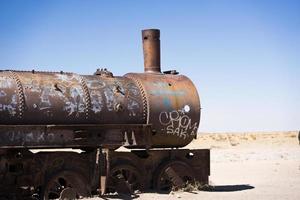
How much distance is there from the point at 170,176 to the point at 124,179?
156 centimetres

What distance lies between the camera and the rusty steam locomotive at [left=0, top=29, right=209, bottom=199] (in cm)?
1198

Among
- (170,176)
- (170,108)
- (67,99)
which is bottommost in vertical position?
(170,176)

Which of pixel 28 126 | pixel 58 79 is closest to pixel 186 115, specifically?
pixel 58 79

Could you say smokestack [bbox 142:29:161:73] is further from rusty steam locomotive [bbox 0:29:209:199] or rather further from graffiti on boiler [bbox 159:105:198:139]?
graffiti on boiler [bbox 159:105:198:139]

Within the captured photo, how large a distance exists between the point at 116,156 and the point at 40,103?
2.57 metres

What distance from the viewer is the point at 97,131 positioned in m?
13.1

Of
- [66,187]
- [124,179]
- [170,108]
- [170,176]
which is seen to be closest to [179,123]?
[170,108]

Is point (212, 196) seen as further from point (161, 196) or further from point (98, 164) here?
point (98, 164)

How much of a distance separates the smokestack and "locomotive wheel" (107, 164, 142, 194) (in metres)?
3.47

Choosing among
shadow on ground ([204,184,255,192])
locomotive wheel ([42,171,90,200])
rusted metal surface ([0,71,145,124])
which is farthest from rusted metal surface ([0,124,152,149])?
shadow on ground ([204,184,255,192])

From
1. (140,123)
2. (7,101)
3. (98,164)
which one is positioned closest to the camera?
(7,101)

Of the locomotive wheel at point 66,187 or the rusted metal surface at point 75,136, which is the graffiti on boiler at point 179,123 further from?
the locomotive wheel at point 66,187

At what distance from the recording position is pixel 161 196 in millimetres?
13156

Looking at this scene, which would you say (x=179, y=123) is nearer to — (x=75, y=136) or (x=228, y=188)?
(x=228, y=188)
